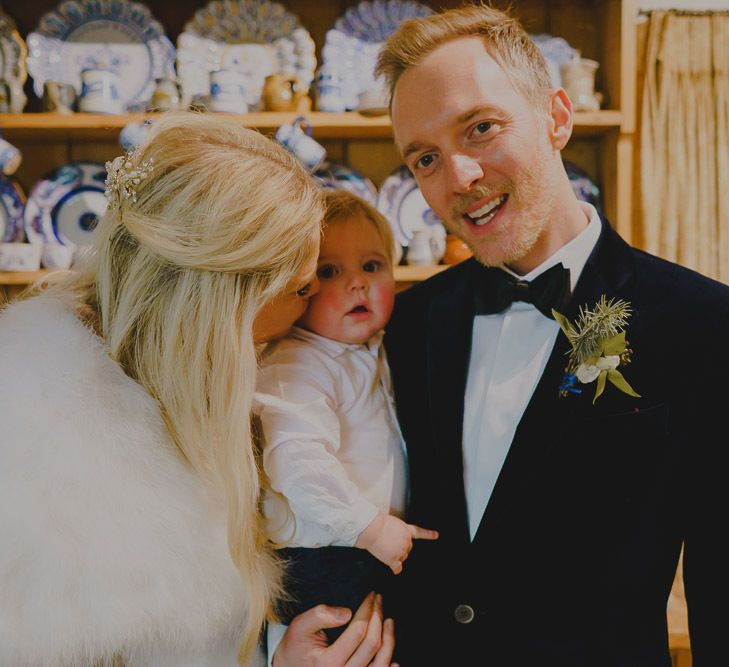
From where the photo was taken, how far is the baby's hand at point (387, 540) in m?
1.23

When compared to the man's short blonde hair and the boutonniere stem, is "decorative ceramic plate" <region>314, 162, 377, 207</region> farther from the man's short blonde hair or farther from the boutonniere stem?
the boutonniere stem

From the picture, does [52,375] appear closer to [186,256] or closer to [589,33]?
[186,256]

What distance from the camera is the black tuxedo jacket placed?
1.23 metres

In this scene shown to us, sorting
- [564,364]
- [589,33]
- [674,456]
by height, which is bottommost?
[674,456]

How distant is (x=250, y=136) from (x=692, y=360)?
3.01ft

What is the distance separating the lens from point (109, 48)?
2395 mm

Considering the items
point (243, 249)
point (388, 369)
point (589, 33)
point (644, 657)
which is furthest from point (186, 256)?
point (589, 33)

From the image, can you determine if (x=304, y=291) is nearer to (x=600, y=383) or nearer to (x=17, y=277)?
(x=600, y=383)

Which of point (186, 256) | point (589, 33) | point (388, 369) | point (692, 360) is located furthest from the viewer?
point (589, 33)

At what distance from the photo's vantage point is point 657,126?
2506 mm

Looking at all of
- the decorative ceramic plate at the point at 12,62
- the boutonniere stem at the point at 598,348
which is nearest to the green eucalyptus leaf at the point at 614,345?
the boutonniere stem at the point at 598,348

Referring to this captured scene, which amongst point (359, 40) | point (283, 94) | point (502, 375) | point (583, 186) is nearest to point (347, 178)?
point (283, 94)

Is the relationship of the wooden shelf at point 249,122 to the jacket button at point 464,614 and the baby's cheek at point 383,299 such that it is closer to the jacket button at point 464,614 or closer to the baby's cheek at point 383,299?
the baby's cheek at point 383,299

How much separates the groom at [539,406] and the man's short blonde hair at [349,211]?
0.13 m
